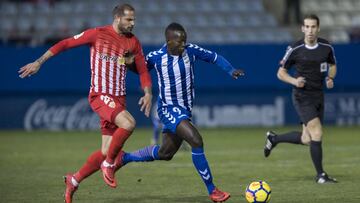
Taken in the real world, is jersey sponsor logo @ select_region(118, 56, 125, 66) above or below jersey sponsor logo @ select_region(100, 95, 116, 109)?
above

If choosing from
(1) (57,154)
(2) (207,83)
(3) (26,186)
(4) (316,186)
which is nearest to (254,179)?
(4) (316,186)

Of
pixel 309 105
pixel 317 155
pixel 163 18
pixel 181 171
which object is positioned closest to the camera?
pixel 317 155

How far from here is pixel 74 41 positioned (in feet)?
30.1

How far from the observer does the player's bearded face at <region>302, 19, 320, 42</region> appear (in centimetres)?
1085

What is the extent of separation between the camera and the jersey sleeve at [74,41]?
9.05 metres

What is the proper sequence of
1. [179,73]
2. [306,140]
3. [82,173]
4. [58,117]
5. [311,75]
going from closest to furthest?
[82,173], [179,73], [311,75], [306,140], [58,117]

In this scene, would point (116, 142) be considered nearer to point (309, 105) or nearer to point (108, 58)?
point (108, 58)

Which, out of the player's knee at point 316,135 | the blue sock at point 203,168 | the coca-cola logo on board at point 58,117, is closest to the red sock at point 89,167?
the blue sock at point 203,168

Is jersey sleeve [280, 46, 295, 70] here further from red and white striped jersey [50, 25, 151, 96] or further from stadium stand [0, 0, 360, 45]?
stadium stand [0, 0, 360, 45]

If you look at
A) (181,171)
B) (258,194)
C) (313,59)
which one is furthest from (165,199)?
(313,59)

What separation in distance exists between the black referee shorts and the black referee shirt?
3.4 inches

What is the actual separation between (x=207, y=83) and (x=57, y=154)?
7.29m

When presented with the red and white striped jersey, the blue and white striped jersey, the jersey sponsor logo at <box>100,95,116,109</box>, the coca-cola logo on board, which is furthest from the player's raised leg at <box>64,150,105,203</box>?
the coca-cola logo on board

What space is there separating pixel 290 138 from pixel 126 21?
3847 millimetres
